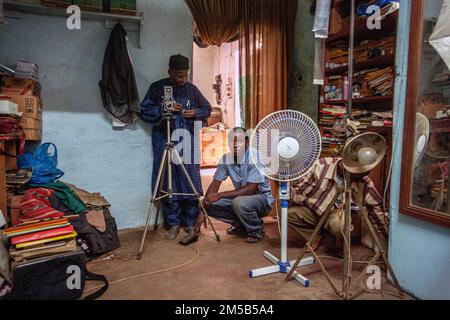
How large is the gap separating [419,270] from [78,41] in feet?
10.3

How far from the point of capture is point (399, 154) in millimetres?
2016

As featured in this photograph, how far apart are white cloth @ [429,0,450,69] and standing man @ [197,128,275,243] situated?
153 centimetres

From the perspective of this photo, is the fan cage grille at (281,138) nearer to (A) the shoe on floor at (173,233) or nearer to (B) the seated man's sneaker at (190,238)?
(B) the seated man's sneaker at (190,238)

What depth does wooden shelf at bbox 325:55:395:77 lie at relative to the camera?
3.05 metres

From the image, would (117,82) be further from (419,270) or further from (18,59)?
(419,270)

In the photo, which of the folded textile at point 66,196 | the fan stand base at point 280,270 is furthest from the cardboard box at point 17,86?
the fan stand base at point 280,270

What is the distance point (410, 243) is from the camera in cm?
195

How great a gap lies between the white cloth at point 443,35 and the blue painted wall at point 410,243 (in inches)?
4.3

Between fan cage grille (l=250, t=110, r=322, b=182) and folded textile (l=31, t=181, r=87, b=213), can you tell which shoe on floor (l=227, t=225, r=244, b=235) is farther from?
folded textile (l=31, t=181, r=87, b=213)

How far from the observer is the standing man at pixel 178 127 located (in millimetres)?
2971

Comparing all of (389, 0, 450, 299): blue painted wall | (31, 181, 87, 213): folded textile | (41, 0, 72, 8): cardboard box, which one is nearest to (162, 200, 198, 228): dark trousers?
(31, 181, 87, 213): folded textile

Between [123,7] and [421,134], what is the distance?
2.52m

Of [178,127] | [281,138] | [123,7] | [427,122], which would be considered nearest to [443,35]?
[427,122]

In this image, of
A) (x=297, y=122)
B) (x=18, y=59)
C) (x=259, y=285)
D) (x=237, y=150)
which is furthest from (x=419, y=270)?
(x=18, y=59)
